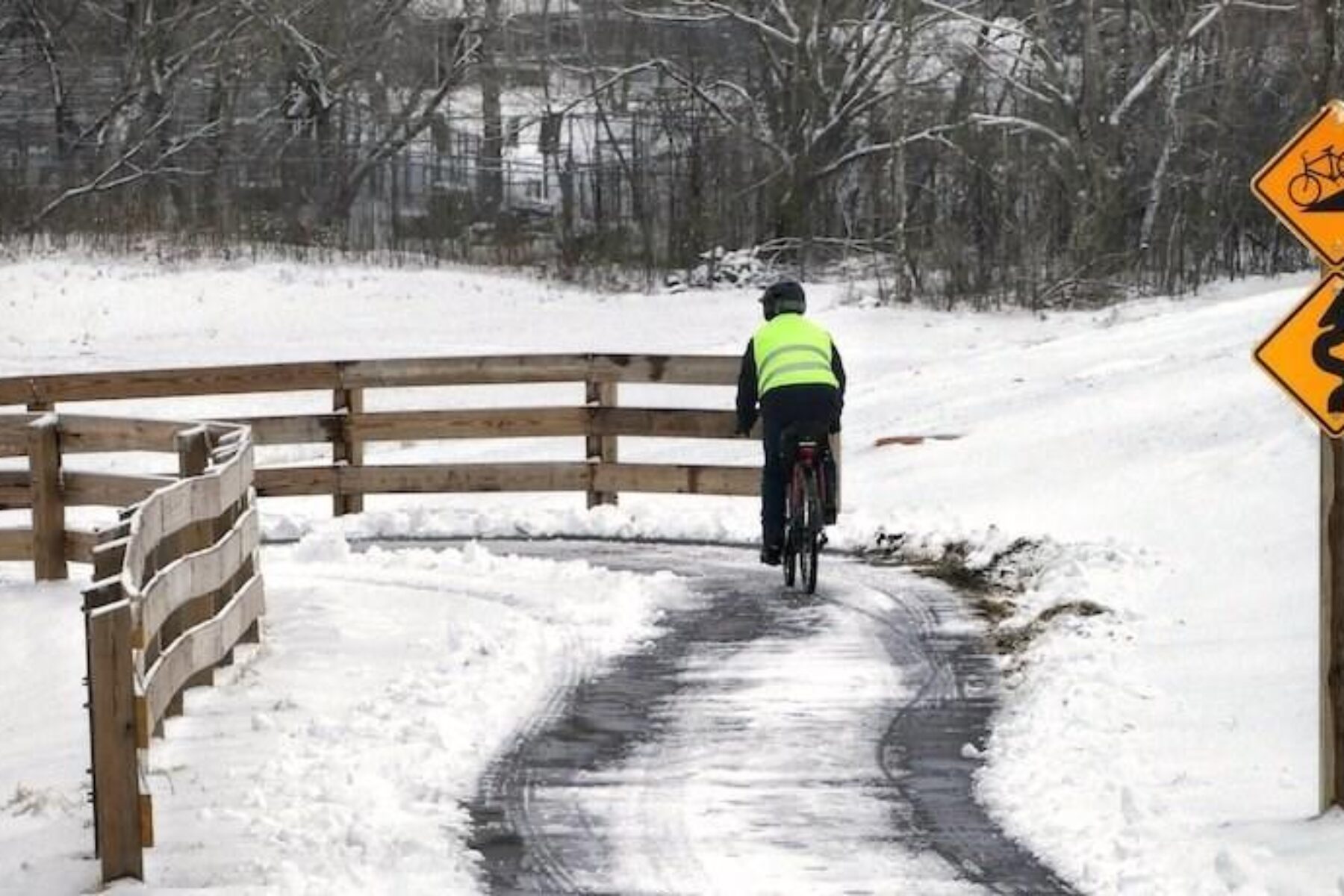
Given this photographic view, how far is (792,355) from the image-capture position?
12648 millimetres

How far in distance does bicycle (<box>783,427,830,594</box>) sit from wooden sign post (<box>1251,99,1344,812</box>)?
545cm

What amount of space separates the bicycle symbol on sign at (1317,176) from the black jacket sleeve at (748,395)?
5.81m

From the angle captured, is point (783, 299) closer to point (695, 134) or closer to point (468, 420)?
point (468, 420)

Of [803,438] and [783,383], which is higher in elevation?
[783,383]

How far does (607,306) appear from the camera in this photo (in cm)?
4275

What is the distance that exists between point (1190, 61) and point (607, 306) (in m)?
13.3

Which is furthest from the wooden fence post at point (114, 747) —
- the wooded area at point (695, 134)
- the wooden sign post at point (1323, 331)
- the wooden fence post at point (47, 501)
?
the wooded area at point (695, 134)

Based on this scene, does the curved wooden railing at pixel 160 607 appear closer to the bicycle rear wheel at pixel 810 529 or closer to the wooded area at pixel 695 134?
the bicycle rear wheel at pixel 810 529

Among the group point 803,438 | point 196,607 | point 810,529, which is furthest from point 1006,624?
point 196,607

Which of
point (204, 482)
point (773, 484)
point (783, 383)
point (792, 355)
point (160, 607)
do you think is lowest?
point (773, 484)

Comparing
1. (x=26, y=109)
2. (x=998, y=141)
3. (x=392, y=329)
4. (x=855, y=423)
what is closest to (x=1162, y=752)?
(x=855, y=423)

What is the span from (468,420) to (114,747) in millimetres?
10496

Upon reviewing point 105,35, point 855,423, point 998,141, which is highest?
point 105,35

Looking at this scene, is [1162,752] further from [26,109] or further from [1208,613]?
[26,109]
